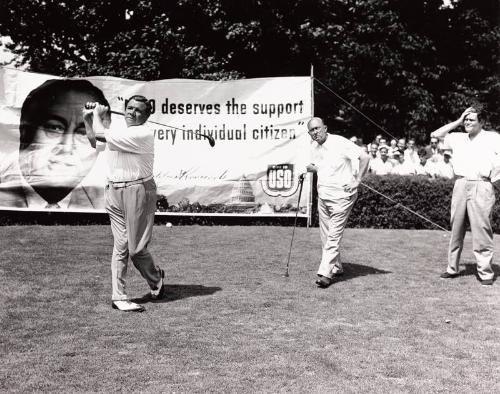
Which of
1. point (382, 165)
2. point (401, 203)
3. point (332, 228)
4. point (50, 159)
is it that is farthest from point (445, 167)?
point (50, 159)

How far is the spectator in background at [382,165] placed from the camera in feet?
50.4

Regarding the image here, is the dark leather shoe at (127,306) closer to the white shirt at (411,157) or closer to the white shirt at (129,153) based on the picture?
the white shirt at (129,153)

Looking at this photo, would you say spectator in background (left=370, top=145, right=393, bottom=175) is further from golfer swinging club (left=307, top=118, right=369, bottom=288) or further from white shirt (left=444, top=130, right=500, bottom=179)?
golfer swinging club (left=307, top=118, right=369, bottom=288)

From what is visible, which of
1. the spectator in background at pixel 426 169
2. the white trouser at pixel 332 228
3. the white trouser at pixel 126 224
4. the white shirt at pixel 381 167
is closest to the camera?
the white trouser at pixel 126 224

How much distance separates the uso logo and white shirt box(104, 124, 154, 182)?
6851 millimetres

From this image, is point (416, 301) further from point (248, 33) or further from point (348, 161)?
point (248, 33)

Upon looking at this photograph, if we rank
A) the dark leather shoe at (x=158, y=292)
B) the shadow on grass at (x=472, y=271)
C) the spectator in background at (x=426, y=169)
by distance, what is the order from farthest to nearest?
the spectator in background at (x=426, y=169)
the shadow on grass at (x=472, y=271)
the dark leather shoe at (x=158, y=292)

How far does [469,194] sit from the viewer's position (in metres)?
9.13

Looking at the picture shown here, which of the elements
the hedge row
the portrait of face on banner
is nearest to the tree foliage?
the portrait of face on banner

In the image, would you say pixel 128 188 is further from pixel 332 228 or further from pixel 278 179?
pixel 278 179

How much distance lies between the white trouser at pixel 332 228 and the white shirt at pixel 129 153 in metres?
2.39

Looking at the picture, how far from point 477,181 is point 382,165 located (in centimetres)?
632

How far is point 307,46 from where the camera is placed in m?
24.3

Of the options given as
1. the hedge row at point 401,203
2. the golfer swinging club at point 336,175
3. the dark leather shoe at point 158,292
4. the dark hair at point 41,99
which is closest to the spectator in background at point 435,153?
the hedge row at point 401,203
